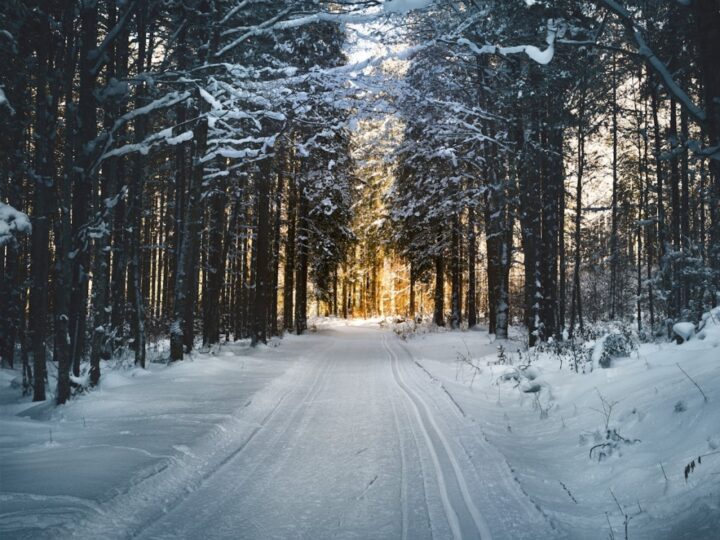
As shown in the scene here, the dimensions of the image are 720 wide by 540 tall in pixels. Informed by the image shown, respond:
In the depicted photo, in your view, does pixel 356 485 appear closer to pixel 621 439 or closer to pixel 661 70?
pixel 621 439

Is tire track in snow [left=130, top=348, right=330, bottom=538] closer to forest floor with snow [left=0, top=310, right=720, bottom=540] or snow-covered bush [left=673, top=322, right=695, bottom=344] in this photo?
forest floor with snow [left=0, top=310, right=720, bottom=540]

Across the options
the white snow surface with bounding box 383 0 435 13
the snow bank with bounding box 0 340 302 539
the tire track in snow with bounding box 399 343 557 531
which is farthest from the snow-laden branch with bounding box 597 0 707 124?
the snow bank with bounding box 0 340 302 539

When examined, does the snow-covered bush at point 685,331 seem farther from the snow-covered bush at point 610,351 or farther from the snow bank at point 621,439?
the snow-covered bush at point 610,351

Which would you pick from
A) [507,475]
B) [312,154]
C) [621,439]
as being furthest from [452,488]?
[312,154]

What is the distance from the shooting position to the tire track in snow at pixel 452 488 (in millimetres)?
3664

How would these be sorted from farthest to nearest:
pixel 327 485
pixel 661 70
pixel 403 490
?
1. pixel 661 70
2. pixel 327 485
3. pixel 403 490

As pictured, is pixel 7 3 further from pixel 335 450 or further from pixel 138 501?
pixel 335 450

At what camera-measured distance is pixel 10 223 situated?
6.64 meters

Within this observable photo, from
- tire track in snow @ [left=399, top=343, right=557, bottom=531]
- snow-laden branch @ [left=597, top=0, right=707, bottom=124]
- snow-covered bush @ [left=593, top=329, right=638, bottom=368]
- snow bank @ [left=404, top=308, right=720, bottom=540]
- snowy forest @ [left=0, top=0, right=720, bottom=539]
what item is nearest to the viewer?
snow bank @ [left=404, top=308, right=720, bottom=540]

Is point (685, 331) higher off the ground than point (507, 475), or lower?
higher

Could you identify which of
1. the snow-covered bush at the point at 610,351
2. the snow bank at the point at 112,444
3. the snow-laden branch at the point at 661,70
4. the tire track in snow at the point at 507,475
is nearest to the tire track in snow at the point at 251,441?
the snow bank at the point at 112,444

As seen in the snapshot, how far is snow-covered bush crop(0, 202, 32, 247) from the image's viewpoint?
21.0 ft

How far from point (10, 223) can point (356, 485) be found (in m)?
5.99

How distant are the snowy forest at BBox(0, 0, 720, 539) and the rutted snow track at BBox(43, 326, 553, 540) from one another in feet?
0.37
